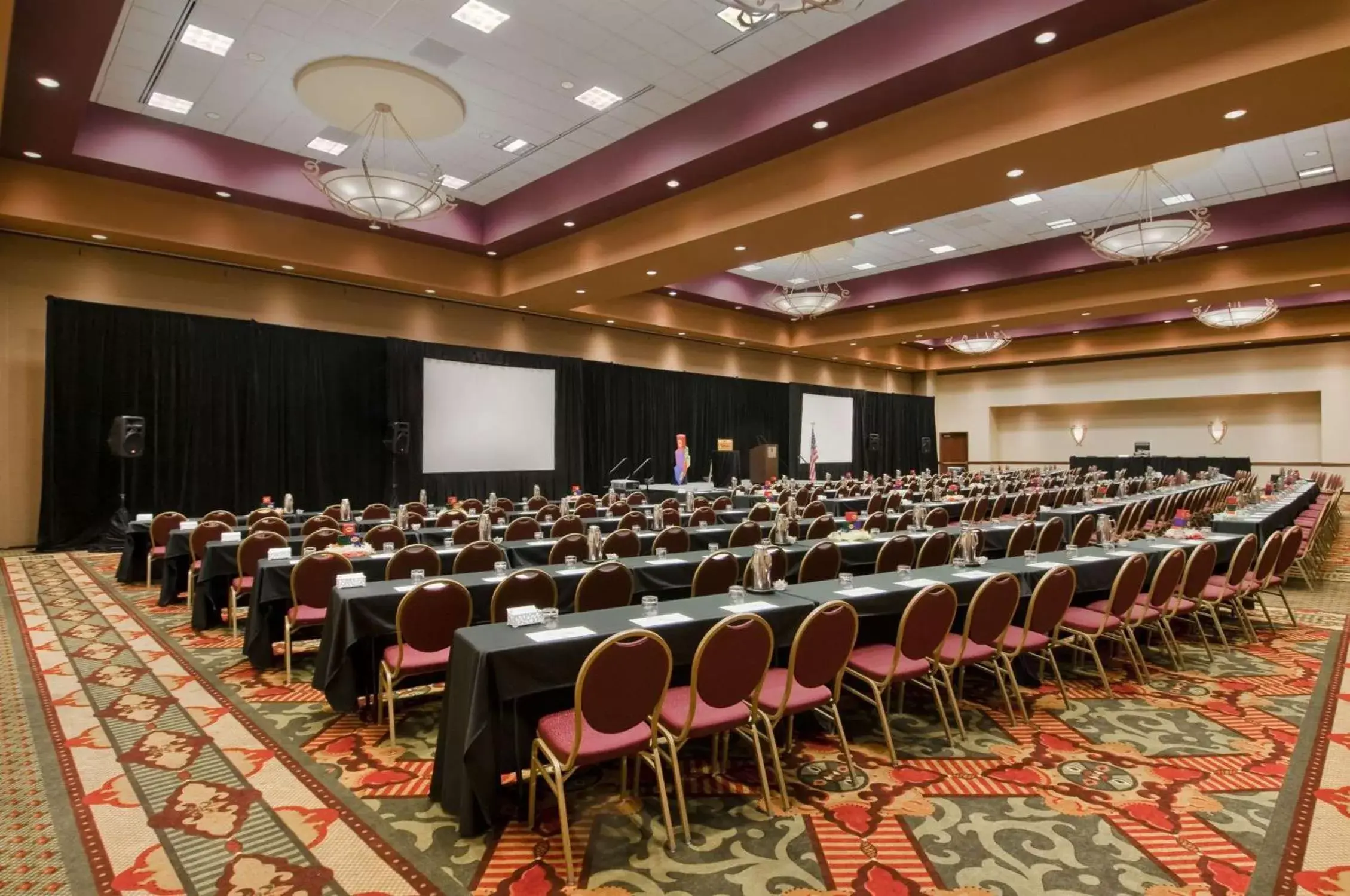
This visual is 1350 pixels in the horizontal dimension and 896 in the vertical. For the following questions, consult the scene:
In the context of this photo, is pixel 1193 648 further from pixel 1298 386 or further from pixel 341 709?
pixel 1298 386

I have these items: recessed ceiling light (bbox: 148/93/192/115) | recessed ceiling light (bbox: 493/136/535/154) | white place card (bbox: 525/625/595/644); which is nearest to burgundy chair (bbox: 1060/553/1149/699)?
white place card (bbox: 525/625/595/644)

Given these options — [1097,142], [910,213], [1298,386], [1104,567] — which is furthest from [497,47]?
[1298,386]

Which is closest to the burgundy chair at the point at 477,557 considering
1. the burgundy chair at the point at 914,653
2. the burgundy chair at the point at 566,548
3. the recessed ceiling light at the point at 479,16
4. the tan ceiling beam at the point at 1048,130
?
the burgundy chair at the point at 566,548

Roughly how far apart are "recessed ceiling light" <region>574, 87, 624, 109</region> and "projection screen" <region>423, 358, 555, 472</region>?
22.1ft

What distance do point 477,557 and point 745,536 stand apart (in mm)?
2672

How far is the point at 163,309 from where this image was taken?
10.6 meters

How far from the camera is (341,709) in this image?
13.4ft

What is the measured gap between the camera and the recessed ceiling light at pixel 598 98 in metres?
7.57

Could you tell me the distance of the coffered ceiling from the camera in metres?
5.82

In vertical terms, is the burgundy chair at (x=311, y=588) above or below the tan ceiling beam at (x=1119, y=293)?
below

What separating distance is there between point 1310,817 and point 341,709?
4.62m

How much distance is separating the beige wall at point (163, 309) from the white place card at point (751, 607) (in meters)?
10.6

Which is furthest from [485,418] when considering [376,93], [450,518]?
[376,93]

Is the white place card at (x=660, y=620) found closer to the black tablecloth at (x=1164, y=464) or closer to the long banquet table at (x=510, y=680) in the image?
the long banquet table at (x=510, y=680)
